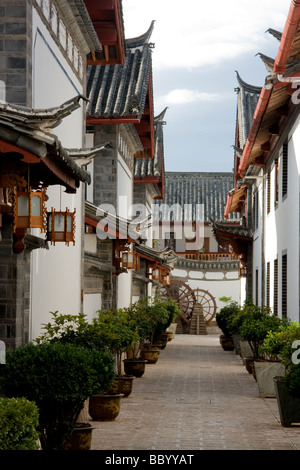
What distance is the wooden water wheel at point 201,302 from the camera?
43.8 metres

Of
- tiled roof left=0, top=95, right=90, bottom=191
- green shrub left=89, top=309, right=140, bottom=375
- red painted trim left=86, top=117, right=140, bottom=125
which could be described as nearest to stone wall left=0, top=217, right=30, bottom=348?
green shrub left=89, top=309, right=140, bottom=375

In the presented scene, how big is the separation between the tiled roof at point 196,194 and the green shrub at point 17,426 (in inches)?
1803

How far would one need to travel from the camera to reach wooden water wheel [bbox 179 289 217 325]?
43750 mm

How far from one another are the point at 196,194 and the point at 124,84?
1312 inches

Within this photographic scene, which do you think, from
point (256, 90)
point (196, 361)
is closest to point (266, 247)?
point (196, 361)

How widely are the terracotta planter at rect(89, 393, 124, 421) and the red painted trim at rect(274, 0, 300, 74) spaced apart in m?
5.32

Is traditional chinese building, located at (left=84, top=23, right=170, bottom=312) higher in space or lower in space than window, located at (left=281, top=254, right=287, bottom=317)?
higher

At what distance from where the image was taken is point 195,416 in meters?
13.4

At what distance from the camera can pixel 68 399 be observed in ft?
27.6

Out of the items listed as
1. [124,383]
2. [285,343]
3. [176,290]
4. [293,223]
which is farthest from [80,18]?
[176,290]

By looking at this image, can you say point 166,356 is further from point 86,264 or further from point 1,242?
point 1,242

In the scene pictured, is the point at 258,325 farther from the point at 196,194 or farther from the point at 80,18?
the point at 196,194

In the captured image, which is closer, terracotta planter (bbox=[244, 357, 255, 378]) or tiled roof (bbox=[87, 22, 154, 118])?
terracotta planter (bbox=[244, 357, 255, 378])

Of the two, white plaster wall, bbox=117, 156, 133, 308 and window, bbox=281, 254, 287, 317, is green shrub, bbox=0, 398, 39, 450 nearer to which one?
window, bbox=281, 254, 287, 317
